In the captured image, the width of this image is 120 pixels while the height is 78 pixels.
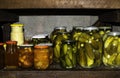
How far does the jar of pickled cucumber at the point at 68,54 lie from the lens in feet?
3.38

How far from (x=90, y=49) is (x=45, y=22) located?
780mm

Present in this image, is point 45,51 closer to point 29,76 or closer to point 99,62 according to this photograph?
point 29,76

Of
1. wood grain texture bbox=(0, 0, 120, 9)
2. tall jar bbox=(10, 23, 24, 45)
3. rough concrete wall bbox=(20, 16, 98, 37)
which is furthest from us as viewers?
rough concrete wall bbox=(20, 16, 98, 37)

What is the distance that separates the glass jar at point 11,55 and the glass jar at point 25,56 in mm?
20

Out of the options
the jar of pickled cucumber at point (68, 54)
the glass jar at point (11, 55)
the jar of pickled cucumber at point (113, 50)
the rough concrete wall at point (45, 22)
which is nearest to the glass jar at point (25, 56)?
the glass jar at point (11, 55)

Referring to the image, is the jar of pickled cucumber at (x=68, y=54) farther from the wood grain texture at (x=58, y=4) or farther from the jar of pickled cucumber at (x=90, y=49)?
the wood grain texture at (x=58, y=4)

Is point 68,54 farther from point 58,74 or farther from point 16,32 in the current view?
point 16,32

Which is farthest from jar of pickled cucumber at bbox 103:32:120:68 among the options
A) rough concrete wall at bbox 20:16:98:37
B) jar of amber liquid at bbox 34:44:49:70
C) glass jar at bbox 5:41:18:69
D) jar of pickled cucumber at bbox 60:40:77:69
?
rough concrete wall at bbox 20:16:98:37

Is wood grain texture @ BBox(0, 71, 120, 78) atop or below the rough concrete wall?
below

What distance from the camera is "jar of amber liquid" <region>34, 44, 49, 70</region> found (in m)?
0.99

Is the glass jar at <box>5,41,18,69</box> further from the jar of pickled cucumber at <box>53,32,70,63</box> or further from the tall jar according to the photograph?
the jar of pickled cucumber at <box>53,32,70,63</box>

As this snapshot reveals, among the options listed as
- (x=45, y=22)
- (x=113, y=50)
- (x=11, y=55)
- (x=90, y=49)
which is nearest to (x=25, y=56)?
(x=11, y=55)

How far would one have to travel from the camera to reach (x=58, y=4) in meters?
0.94

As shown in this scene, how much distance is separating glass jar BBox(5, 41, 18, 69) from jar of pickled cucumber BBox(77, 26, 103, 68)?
11.1 inches
